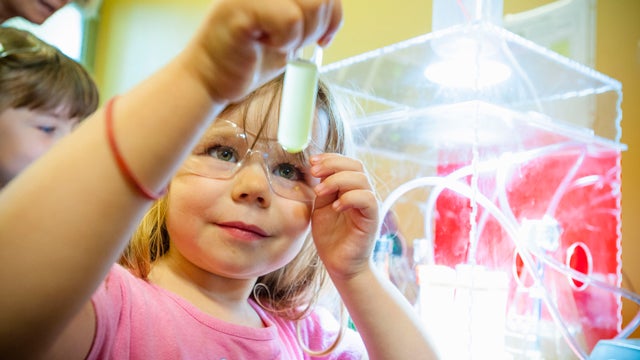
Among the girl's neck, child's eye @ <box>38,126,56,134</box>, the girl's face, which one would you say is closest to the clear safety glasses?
the girl's face

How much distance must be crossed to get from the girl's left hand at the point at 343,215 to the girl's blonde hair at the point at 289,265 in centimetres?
8

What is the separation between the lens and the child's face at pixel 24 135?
577 millimetres

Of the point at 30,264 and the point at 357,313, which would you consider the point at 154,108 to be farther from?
the point at 357,313

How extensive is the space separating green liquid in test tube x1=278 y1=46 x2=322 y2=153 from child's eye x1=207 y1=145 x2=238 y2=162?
6.9 inches

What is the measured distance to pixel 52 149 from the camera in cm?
32

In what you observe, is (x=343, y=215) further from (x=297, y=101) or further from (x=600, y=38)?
(x=600, y=38)

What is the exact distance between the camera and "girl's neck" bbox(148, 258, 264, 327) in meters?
0.60

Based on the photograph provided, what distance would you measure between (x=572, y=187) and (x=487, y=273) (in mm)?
224

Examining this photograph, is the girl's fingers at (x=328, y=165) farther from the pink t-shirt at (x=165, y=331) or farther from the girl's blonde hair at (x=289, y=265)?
the pink t-shirt at (x=165, y=331)

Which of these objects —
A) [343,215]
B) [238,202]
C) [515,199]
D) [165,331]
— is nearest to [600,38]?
[515,199]

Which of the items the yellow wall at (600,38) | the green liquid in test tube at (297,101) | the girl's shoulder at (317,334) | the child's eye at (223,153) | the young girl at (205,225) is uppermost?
the yellow wall at (600,38)

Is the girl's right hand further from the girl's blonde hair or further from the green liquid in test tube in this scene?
the girl's blonde hair

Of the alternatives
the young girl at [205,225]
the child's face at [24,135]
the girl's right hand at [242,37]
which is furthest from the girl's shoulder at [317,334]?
the girl's right hand at [242,37]

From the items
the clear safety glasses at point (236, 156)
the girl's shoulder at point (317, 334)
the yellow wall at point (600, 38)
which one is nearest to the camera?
the clear safety glasses at point (236, 156)
